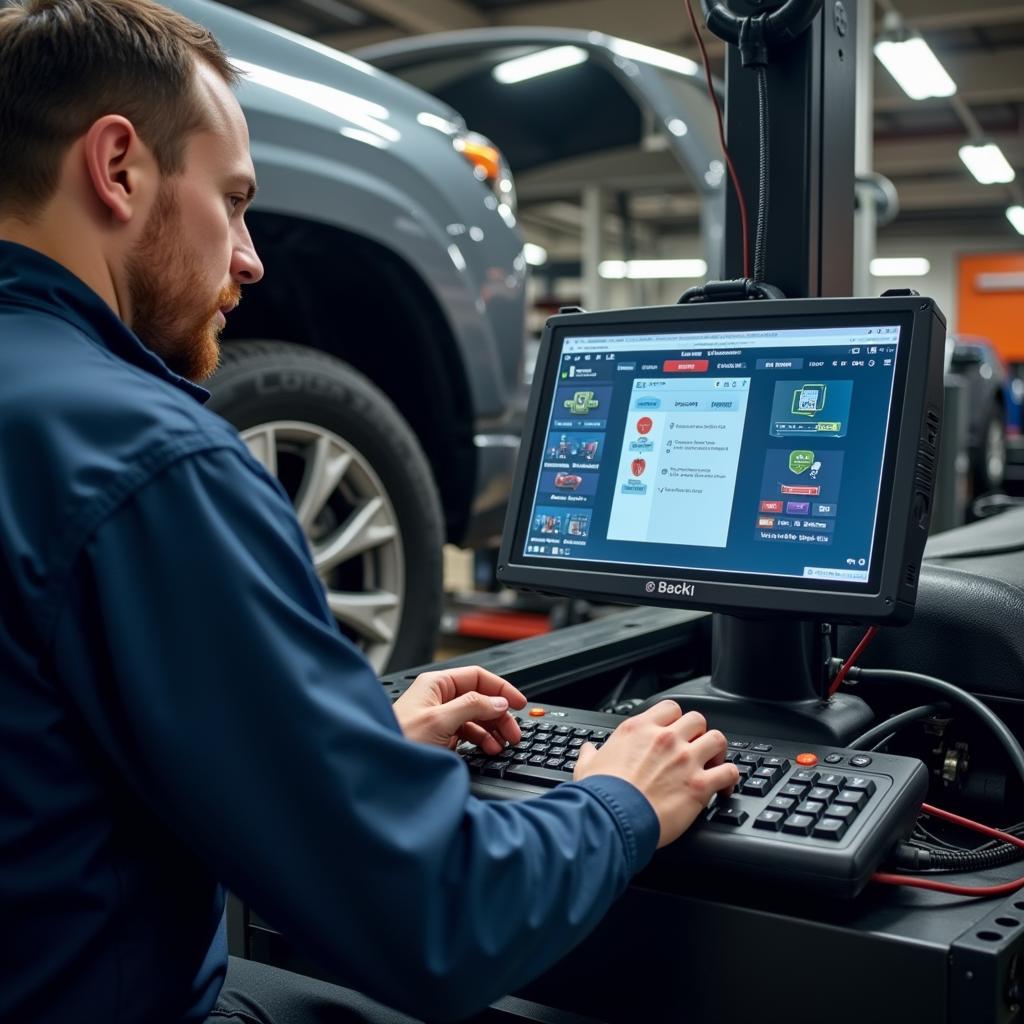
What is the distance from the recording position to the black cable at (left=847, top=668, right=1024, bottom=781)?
3.01ft

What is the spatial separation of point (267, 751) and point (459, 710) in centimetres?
33

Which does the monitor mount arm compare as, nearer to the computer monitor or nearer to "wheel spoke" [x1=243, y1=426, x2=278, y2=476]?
the computer monitor

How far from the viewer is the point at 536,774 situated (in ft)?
2.83

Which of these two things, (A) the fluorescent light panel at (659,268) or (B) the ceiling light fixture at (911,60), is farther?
(A) the fluorescent light panel at (659,268)

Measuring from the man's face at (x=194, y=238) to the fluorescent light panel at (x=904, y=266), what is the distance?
16600 millimetres

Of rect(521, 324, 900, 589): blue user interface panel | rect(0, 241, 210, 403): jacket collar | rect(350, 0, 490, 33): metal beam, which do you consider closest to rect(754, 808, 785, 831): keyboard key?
rect(521, 324, 900, 589): blue user interface panel

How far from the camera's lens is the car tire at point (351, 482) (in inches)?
75.9

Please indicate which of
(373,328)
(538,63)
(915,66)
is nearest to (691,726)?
(373,328)

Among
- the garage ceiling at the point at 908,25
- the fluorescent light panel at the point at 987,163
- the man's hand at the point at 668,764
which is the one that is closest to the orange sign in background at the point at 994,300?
the garage ceiling at the point at 908,25

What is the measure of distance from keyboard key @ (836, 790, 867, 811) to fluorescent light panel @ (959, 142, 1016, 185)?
1114 centimetres

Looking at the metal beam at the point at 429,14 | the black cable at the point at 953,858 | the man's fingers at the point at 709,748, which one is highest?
the metal beam at the point at 429,14

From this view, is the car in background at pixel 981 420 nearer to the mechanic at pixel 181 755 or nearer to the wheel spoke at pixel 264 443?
the wheel spoke at pixel 264 443

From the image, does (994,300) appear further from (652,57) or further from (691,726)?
(691,726)

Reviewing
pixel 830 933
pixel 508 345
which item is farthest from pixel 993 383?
pixel 830 933
